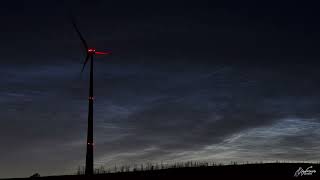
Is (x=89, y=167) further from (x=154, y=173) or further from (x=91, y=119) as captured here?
(x=154, y=173)

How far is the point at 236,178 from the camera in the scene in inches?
3964

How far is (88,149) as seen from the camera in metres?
109

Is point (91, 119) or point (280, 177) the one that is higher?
point (91, 119)

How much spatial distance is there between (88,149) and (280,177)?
1308 inches

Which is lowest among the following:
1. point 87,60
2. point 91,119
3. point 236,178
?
point 236,178

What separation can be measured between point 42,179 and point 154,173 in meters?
23.5

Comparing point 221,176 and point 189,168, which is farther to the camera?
point 189,168

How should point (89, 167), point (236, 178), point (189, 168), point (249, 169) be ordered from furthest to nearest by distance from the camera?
1. point (189, 168)
2. point (249, 169)
3. point (89, 167)
4. point (236, 178)

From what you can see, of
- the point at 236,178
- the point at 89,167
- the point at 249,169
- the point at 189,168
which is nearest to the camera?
the point at 236,178

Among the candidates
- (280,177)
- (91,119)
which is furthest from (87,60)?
(280,177)
